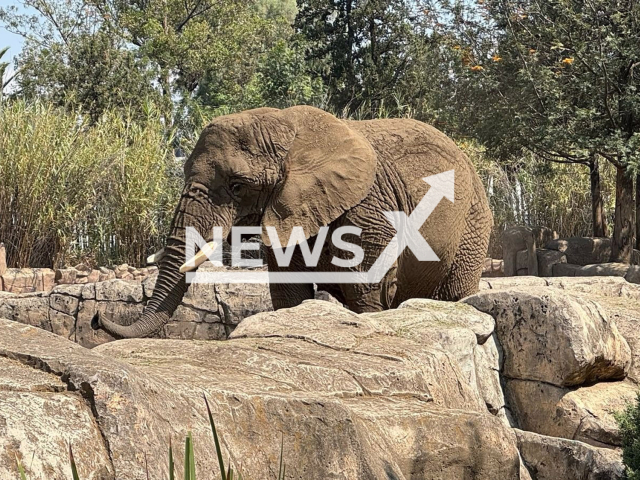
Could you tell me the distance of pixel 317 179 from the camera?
677 cm

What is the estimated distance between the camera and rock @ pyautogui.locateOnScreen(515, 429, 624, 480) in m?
4.81

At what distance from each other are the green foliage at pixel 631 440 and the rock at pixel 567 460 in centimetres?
15

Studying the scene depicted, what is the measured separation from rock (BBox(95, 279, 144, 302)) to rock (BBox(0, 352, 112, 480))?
6431mm

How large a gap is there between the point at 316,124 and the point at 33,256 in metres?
7.83

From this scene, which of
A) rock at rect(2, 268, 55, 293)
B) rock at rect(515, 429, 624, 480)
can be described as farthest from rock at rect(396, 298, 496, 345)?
rock at rect(2, 268, 55, 293)

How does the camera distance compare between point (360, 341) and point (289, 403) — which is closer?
point (289, 403)

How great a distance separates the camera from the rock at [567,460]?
15.8ft

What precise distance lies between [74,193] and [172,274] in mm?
8195

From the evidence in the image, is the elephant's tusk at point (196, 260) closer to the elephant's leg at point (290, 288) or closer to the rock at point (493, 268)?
the elephant's leg at point (290, 288)

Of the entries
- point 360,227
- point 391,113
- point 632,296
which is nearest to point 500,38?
point 391,113

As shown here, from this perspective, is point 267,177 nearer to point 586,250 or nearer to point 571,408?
point 571,408

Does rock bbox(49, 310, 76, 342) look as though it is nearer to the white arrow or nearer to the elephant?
the elephant

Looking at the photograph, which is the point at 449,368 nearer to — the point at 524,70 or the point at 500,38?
the point at 524,70

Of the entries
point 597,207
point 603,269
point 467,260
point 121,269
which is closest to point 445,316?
point 467,260
